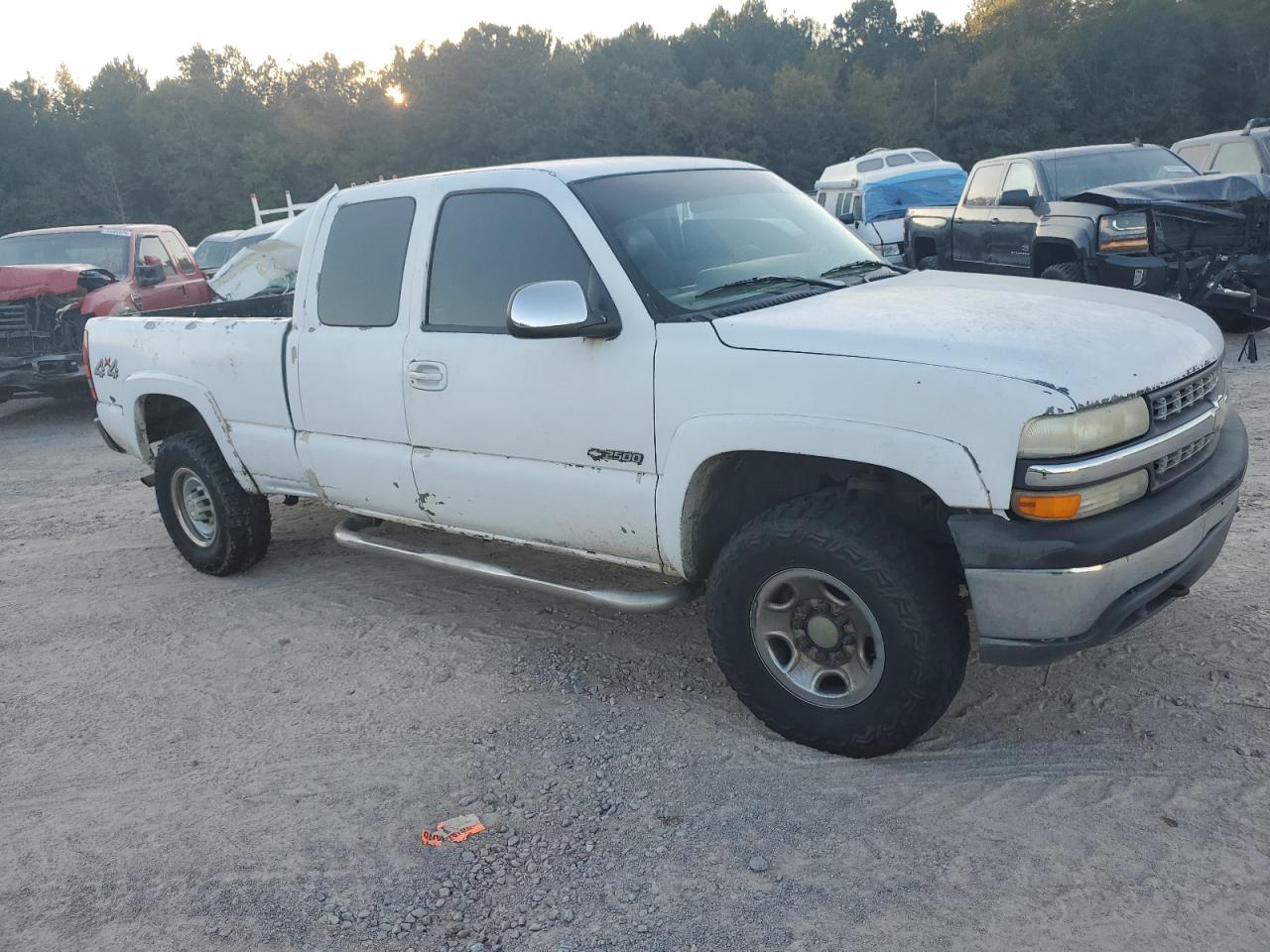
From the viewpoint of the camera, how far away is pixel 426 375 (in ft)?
14.0

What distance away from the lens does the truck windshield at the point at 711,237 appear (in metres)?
3.80

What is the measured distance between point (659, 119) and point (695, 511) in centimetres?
5097

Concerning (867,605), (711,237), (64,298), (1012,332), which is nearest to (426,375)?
(711,237)

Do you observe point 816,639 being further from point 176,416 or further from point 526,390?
point 176,416

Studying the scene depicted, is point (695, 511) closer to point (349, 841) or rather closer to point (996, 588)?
point (996, 588)

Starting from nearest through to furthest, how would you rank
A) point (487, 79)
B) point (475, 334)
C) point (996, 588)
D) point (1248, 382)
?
1. point (996, 588)
2. point (475, 334)
3. point (1248, 382)
4. point (487, 79)

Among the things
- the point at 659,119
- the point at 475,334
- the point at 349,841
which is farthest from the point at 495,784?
the point at 659,119

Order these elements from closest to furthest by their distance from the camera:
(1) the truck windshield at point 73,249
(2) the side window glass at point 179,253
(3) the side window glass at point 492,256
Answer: (3) the side window glass at point 492,256, (1) the truck windshield at point 73,249, (2) the side window glass at point 179,253

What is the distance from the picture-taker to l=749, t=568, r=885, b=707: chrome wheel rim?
3.35 m

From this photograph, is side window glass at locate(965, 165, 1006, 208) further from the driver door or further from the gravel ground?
the driver door

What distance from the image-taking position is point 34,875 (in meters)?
3.22

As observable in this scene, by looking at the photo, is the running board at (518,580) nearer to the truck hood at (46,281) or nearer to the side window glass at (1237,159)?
the truck hood at (46,281)

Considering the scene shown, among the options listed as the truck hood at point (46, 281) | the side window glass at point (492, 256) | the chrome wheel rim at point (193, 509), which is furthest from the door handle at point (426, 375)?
the truck hood at point (46, 281)

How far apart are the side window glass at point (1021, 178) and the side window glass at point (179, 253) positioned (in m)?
9.10
